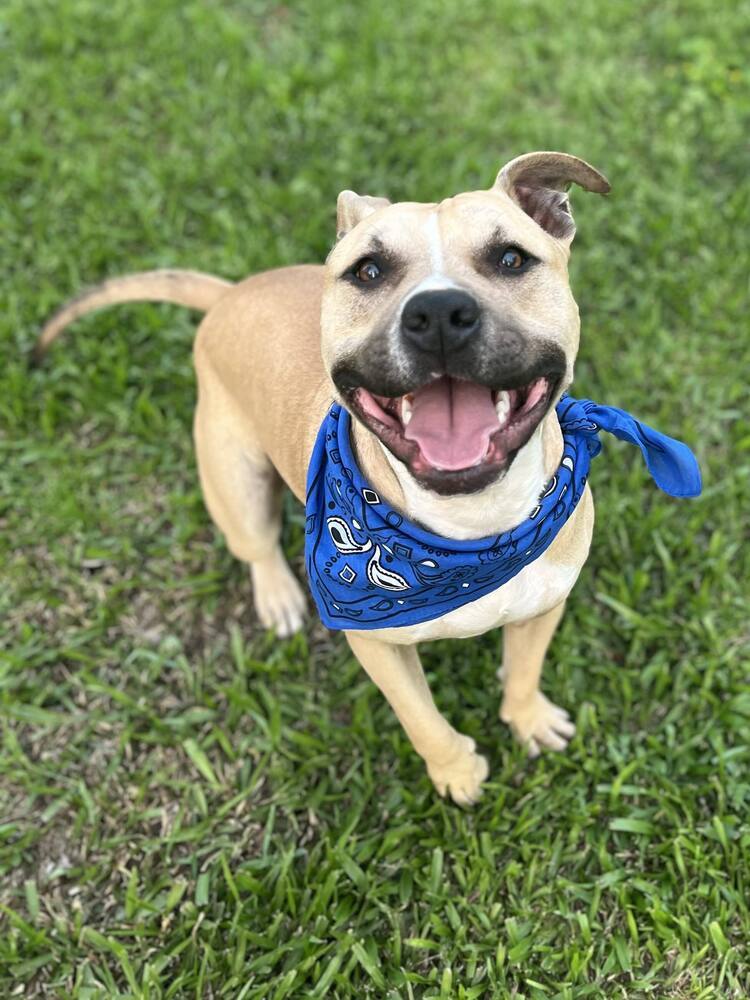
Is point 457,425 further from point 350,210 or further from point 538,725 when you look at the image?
point 538,725

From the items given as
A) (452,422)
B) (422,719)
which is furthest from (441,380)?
(422,719)

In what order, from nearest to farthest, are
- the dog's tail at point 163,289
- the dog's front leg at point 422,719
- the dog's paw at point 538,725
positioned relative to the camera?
the dog's front leg at point 422,719 → the dog's paw at point 538,725 → the dog's tail at point 163,289

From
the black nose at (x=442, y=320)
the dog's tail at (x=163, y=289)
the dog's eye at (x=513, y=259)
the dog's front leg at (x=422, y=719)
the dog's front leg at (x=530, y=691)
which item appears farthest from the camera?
the dog's tail at (x=163, y=289)

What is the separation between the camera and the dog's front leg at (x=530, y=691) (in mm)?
3178

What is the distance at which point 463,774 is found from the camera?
3318mm

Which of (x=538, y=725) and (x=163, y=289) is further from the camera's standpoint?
(x=163, y=289)

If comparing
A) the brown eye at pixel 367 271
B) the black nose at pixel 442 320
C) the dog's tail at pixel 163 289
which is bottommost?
the dog's tail at pixel 163 289

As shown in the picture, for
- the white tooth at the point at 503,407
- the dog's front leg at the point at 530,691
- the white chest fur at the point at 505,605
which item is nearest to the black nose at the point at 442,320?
the white tooth at the point at 503,407

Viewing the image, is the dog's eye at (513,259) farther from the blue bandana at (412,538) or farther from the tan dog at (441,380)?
the blue bandana at (412,538)

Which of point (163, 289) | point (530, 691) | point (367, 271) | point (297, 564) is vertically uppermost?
point (367, 271)

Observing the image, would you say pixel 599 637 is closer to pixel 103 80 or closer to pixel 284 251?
pixel 284 251

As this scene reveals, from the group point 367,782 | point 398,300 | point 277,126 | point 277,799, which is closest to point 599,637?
point 367,782

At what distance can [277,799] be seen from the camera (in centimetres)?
355

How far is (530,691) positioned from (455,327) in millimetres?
1671
